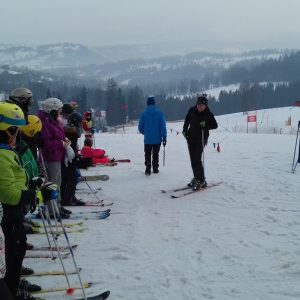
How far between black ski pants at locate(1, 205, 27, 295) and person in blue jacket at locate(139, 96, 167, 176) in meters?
6.95

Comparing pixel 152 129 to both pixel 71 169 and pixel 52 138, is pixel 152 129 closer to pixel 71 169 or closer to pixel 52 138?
pixel 71 169

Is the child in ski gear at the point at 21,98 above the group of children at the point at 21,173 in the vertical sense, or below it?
above

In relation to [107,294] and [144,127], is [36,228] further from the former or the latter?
[144,127]

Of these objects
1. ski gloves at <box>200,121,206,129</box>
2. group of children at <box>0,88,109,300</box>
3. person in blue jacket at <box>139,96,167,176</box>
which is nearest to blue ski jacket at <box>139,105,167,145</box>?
person in blue jacket at <box>139,96,167,176</box>

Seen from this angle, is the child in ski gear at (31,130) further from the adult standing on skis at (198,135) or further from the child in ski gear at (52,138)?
the adult standing on skis at (198,135)

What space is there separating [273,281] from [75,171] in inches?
169

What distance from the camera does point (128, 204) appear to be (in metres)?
7.83

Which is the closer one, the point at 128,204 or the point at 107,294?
the point at 107,294

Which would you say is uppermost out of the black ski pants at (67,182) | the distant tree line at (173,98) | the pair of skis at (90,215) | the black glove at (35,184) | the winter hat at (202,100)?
the distant tree line at (173,98)

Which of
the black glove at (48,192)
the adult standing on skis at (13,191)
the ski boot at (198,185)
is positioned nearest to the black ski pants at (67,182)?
the ski boot at (198,185)

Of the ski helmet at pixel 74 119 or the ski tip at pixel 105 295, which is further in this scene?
the ski helmet at pixel 74 119

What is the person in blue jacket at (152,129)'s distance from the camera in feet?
33.9

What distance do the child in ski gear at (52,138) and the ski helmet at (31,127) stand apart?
0.76 meters

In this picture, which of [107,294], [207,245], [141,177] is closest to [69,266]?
[107,294]
